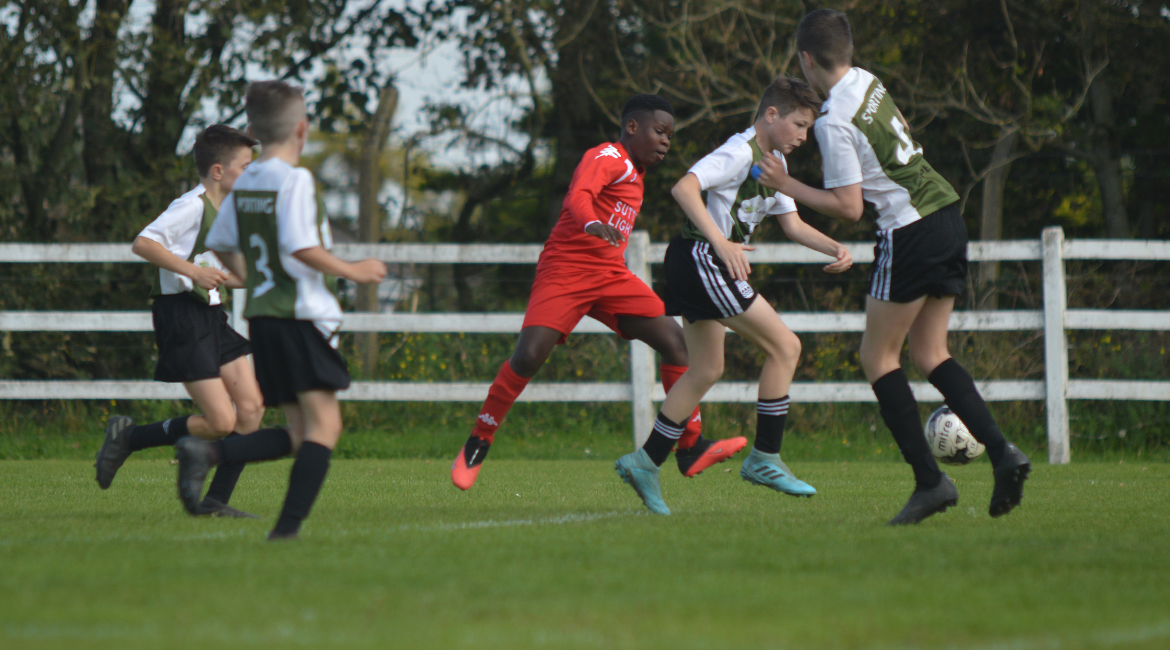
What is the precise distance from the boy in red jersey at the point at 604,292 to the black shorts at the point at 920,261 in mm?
1232

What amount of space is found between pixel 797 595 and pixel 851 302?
812 centimetres

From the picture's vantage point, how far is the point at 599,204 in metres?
5.29

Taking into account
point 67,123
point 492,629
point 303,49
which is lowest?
point 492,629

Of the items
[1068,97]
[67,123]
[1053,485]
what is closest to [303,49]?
[67,123]

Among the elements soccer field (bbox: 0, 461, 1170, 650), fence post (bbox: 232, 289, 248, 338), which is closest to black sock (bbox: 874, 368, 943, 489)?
soccer field (bbox: 0, 461, 1170, 650)

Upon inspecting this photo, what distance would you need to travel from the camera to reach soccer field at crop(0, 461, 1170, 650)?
7.98ft

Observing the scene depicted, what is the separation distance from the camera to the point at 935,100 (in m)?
11.0

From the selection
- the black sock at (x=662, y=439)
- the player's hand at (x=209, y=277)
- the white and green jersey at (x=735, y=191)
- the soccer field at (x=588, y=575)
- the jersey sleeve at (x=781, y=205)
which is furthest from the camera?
the jersey sleeve at (x=781, y=205)

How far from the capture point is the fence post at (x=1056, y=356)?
25.3 ft

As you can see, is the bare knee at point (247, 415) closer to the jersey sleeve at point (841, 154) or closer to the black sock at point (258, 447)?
the black sock at point (258, 447)

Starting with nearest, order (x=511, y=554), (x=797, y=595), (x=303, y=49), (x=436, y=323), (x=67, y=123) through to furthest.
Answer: (x=797, y=595), (x=511, y=554), (x=436, y=323), (x=67, y=123), (x=303, y=49)

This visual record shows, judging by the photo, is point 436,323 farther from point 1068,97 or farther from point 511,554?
point 1068,97

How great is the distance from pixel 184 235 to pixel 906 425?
3.23 m

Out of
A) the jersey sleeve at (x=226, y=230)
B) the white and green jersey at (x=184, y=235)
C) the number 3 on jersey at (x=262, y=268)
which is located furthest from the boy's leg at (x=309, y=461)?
the white and green jersey at (x=184, y=235)
